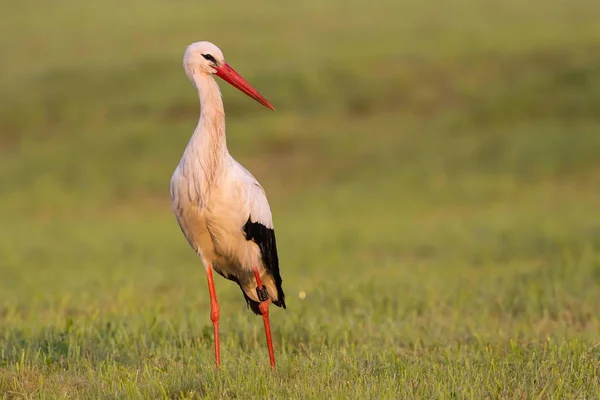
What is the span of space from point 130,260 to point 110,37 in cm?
2070

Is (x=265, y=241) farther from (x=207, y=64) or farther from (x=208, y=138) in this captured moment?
(x=207, y=64)

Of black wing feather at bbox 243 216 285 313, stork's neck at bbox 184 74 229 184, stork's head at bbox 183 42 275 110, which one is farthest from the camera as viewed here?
black wing feather at bbox 243 216 285 313

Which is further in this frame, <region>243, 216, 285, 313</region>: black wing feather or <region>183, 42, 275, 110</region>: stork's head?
<region>243, 216, 285, 313</region>: black wing feather

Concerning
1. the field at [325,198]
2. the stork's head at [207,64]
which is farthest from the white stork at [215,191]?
the field at [325,198]

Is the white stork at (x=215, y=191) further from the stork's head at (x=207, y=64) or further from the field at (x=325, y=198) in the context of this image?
the field at (x=325, y=198)

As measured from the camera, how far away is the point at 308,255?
1411cm

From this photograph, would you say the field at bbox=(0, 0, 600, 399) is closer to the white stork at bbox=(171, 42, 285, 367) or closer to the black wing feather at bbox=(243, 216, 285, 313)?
the black wing feather at bbox=(243, 216, 285, 313)

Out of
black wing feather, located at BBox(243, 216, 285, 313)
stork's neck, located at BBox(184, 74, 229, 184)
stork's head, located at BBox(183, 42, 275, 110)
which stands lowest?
black wing feather, located at BBox(243, 216, 285, 313)

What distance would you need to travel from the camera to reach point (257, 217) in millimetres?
6262

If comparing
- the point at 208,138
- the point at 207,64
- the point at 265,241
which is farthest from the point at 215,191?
the point at 207,64

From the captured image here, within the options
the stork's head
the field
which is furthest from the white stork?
the field

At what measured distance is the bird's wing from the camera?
6.16m

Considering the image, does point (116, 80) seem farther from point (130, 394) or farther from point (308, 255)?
point (130, 394)

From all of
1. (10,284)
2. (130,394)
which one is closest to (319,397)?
(130,394)
